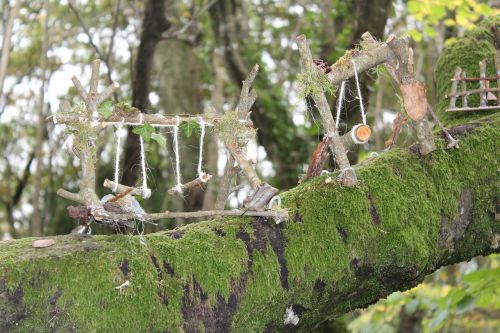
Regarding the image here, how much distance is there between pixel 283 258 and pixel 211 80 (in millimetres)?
6924

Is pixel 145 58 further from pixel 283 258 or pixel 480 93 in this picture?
pixel 283 258

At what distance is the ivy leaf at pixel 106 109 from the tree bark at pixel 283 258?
0.43 metres

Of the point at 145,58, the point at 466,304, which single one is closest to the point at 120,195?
the point at 466,304

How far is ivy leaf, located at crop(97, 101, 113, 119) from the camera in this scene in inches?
80.2

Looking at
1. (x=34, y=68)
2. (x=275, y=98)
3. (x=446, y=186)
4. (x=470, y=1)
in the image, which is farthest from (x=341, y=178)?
(x=34, y=68)

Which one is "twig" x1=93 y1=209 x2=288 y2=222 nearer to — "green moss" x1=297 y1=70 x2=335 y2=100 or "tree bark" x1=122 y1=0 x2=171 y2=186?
"green moss" x1=297 y1=70 x2=335 y2=100

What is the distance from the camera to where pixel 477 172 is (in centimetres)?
255

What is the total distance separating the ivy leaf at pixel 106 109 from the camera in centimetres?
204

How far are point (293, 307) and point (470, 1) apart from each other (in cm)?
494

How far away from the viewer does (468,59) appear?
3.37 metres

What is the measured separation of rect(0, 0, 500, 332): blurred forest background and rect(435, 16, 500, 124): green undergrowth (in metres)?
0.94

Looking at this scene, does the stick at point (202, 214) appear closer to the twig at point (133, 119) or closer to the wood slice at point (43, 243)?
the wood slice at point (43, 243)

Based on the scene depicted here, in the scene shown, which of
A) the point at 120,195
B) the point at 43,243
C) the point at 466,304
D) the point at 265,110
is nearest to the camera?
the point at 43,243

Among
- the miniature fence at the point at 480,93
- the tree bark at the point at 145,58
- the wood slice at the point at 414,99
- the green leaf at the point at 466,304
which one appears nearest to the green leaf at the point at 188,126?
the wood slice at the point at 414,99
